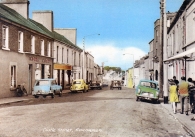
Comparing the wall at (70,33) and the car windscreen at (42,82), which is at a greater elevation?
the wall at (70,33)

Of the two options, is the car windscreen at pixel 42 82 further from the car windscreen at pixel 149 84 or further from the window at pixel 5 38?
the car windscreen at pixel 149 84

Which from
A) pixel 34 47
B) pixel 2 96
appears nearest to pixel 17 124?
pixel 2 96

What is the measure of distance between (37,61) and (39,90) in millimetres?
8437

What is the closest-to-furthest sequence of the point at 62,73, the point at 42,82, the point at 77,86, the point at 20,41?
the point at 42,82
the point at 20,41
the point at 77,86
the point at 62,73

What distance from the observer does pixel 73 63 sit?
54.8 m

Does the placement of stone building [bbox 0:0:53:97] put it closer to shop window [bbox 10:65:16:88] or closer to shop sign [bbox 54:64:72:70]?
shop window [bbox 10:65:16:88]

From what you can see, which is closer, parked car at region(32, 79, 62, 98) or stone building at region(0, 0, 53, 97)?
stone building at region(0, 0, 53, 97)

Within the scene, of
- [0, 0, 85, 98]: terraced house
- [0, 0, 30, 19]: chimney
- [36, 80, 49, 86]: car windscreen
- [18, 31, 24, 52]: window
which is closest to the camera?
[0, 0, 85, 98]: terraced house

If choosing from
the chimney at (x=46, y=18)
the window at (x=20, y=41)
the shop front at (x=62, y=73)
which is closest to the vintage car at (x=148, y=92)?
the window at (x=20, y=41)

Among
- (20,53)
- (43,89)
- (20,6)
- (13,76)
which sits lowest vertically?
(43,89)

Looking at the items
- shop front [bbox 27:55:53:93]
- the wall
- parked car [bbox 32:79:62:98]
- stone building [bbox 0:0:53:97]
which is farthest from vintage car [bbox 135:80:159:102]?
the wall

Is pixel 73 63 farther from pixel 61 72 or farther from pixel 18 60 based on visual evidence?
pixel 18 60

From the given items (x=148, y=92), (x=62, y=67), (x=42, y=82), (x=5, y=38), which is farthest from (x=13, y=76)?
(x=62, y=67)

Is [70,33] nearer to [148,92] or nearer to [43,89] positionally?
[43,89]
